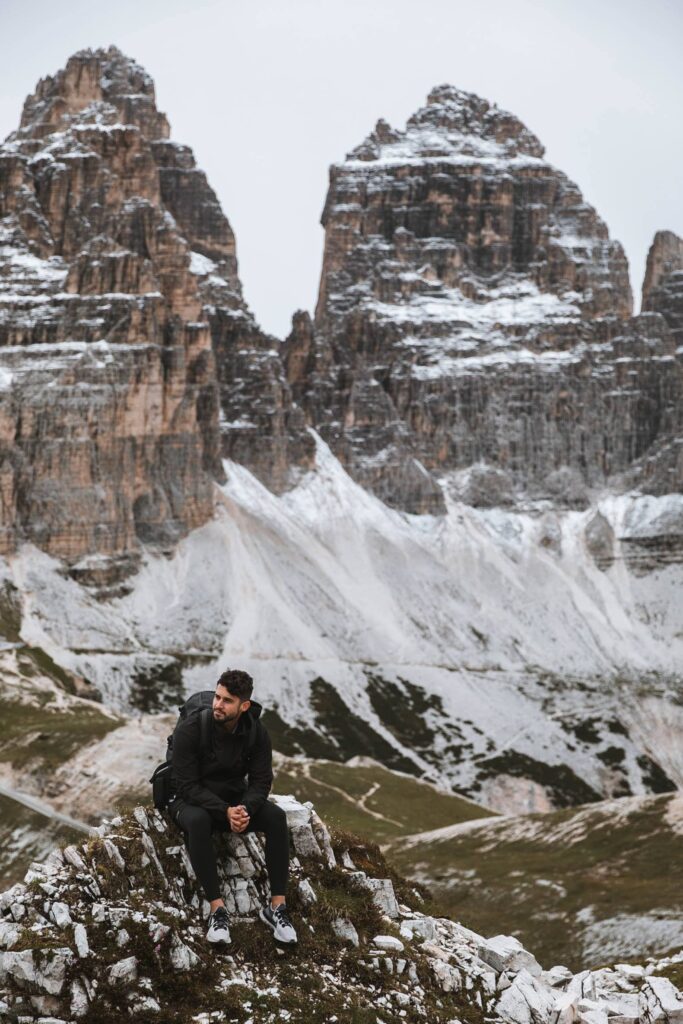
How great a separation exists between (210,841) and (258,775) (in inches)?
58.0

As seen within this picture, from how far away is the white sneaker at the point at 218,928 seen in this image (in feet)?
58.3

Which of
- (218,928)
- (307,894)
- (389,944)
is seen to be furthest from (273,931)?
(389,944)

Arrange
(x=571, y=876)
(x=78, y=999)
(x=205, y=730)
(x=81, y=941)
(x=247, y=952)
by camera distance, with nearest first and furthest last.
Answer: (x=78, y=999) < (x=81, y=941) < (x=247, y=952) < (x=205, y=730) < (x=571, y=876)

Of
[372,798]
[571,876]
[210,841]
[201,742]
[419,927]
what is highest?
[201,742]

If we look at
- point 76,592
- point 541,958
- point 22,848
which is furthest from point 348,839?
point 76,592

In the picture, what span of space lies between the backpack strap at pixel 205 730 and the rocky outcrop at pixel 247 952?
4.70ft

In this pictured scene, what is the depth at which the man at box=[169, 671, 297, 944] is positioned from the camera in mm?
18531

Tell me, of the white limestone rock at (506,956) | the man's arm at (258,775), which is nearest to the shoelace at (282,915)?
the man's arm at (258,775)

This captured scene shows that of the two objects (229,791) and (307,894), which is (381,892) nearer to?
(307,894)

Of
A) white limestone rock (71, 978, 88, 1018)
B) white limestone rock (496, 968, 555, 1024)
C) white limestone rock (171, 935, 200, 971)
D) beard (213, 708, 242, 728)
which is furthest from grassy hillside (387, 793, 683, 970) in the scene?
white limestone rock (71, 978, 88, 1018)

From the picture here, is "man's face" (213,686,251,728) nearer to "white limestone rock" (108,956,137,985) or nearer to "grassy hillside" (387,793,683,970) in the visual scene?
"white limestone rock" (108,956,137,985)

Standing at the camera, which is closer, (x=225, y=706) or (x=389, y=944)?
(x=225, y=706)

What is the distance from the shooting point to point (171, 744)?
2012 cm

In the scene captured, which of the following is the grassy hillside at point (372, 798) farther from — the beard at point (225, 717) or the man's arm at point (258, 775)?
the beard at point (225, 717)
